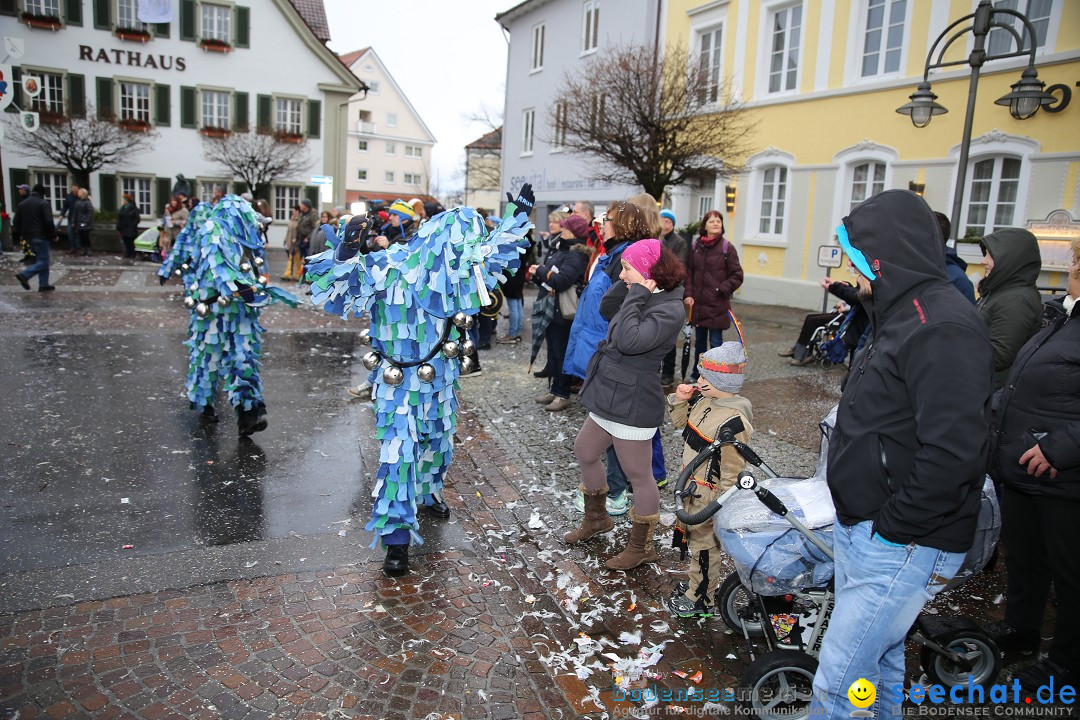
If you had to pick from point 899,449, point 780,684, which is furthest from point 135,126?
point 899,449

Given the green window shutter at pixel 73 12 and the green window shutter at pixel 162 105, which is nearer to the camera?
the green window shutter at pixel 73 12

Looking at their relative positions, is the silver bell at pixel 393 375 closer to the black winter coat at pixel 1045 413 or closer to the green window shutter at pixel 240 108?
the black winter coat at pixel 1045 413

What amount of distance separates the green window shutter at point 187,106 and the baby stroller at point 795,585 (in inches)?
1217

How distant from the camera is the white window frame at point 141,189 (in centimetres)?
2841

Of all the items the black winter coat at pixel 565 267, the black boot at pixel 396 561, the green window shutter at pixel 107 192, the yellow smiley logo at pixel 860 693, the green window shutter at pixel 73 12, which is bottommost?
the black boot at pixel 396 561

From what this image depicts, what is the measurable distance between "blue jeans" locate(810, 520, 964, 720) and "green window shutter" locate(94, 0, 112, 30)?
33.2m

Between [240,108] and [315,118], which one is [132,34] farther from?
[315,118]

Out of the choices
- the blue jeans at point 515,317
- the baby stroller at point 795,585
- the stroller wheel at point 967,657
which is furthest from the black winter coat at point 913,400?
the blue jeans at point 515,317

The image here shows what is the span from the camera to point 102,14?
27344mm

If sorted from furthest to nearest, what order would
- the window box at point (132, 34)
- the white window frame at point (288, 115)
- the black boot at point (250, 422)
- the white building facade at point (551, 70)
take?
the white window frame at point (288, 115)
the window box at point (132, 34)
the white building facade at point (551, 70)
the black boot at point (250, 422)

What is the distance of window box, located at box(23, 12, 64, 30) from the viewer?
26.5m

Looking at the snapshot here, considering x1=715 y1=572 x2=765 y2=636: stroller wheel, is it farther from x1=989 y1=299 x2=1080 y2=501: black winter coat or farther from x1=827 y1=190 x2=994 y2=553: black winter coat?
x1=989 y1=299 x2=1080 y2=501: black winter coat

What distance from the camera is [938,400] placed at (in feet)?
6.79

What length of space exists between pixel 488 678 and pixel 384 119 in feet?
222
